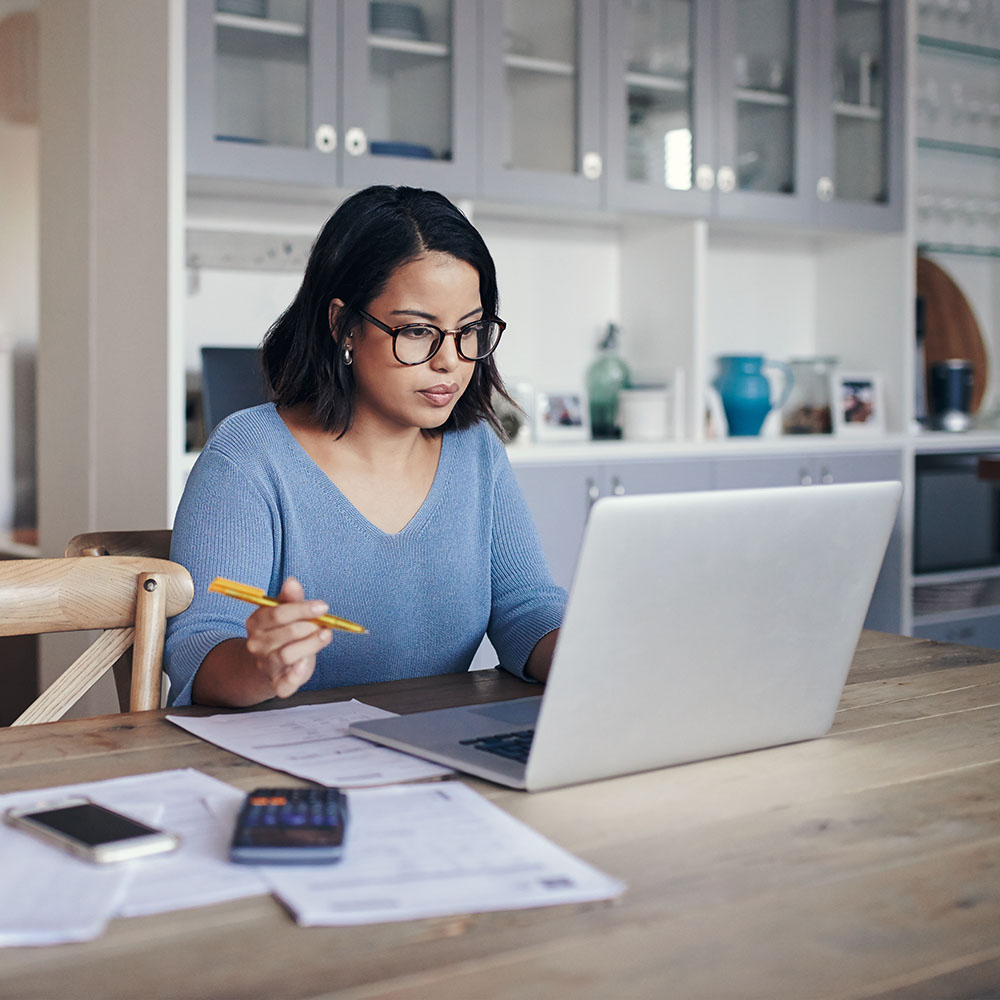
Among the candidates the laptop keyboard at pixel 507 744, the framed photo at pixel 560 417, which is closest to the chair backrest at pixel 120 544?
the laptop keyboard at pixel 507 744

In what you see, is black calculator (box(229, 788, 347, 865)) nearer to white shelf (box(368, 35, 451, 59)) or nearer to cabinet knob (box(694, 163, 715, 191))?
white shelf (box(368, 35, 451, 59))

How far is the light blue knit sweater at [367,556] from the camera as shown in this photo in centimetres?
142

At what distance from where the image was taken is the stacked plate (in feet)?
9.77

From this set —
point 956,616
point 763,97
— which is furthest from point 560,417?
point 956,616

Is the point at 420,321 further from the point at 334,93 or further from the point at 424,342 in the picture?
the point at 334,93

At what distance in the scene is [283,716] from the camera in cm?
117

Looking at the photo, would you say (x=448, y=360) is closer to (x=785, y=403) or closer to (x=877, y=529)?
(x=877, y=529)

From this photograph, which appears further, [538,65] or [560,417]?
[560,417]

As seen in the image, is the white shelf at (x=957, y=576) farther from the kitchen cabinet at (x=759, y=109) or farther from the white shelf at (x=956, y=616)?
the kitchen cabinet at (x=759, y=109)

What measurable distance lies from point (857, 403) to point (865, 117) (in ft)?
2.84

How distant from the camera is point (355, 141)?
115 inches

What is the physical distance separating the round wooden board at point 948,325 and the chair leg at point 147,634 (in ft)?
11.5

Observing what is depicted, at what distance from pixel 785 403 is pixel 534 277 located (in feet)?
3.13

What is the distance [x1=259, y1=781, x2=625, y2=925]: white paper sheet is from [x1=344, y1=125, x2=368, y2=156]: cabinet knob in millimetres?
2297
